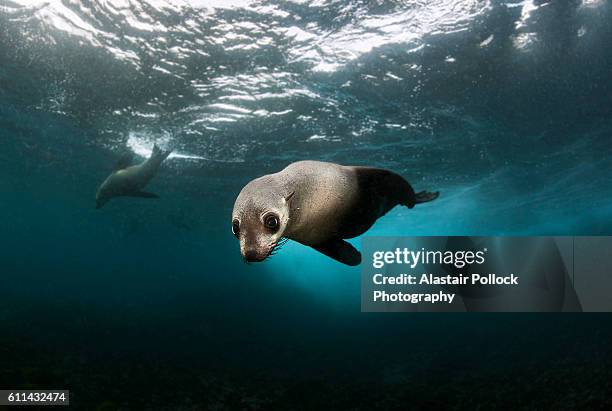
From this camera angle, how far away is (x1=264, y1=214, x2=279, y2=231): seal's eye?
1.73 metres

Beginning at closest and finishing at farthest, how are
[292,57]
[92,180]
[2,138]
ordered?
[292,57]
[2,138]
[92,180]

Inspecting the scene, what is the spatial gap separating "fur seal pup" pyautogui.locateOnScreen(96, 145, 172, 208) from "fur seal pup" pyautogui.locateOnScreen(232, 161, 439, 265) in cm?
833

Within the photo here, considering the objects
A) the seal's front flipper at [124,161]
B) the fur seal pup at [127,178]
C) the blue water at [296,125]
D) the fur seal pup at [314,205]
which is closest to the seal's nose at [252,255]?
the fur seal pup at [314,205]

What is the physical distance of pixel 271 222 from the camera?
1.74 metres

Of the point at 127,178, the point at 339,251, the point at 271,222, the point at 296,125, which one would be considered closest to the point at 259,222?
the point at 271,222

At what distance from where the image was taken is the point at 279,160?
699 inches

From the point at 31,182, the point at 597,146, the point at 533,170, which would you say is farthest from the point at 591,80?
the point at 31,182

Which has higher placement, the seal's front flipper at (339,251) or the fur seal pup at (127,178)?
the fur seal pup at (127,178)

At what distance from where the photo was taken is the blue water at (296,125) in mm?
8602

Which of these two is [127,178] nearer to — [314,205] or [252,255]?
[314,205]

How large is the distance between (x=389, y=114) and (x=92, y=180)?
1975 centimetres

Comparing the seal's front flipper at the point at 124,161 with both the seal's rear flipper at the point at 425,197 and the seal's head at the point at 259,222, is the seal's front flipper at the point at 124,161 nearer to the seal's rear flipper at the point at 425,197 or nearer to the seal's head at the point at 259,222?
the seal's rear flipper at the point at 425,197

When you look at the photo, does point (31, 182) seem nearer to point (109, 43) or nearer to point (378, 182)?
point (109, 43)

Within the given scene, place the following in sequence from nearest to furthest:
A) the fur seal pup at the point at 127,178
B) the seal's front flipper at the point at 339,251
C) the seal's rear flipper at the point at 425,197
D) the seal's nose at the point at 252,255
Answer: the seal's nose at the point at 252,255 → the seal's front flipper at the point at 339,251 → the seal's rear flipper at the point at 425,197 → the fur seal pup at the point at 127,178
